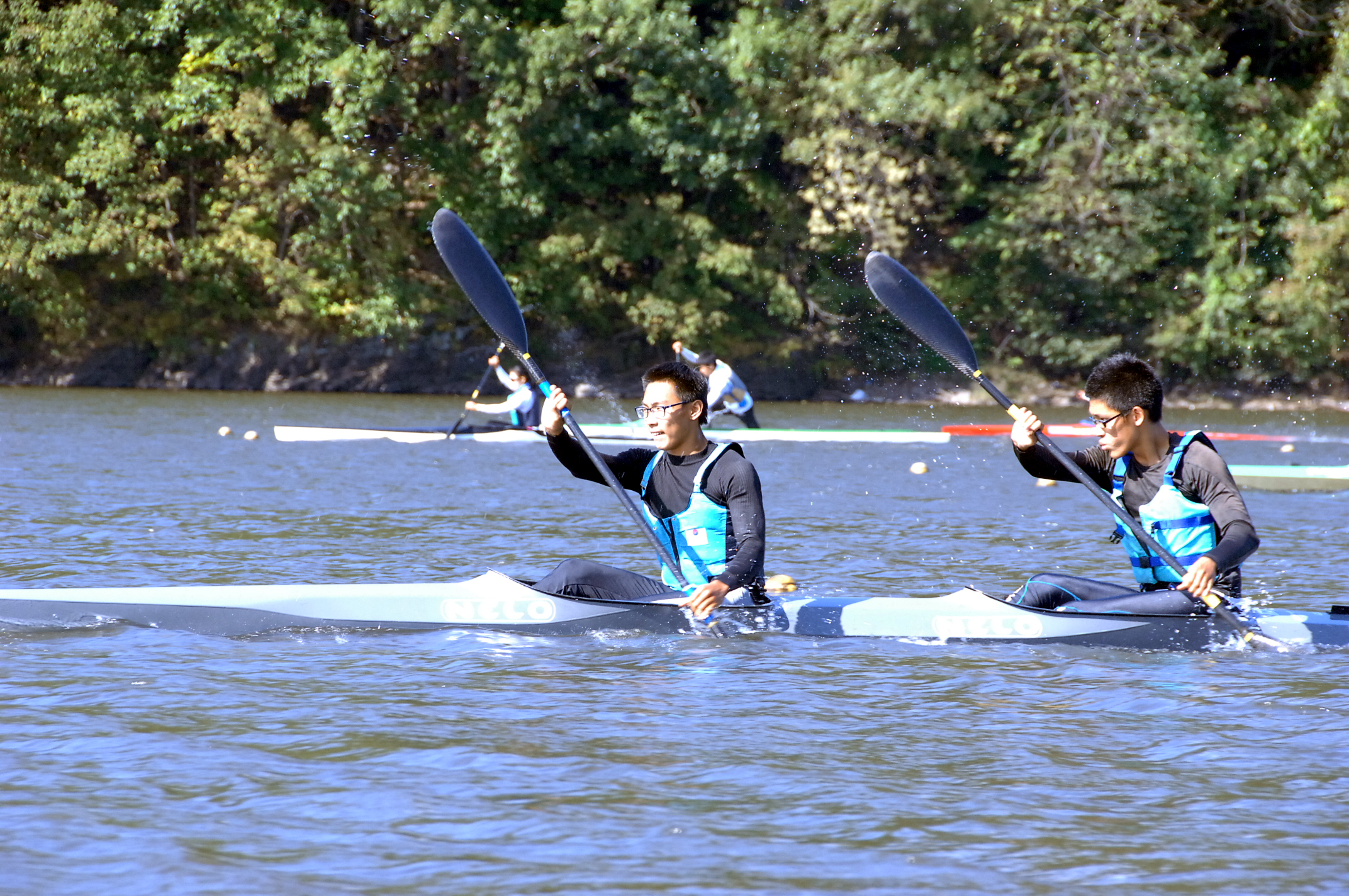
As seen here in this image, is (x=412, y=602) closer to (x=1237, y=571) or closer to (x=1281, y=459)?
(x=1237, y=571)

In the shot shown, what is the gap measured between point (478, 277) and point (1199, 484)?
10.6 ft

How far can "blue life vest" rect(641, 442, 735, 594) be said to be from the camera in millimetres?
5508

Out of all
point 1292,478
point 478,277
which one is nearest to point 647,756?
point 478,277

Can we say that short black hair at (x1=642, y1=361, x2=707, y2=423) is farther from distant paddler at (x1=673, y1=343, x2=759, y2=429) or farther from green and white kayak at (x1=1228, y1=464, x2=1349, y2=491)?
distant paddler at (x1=673, y1=343, x2=759, y2=429)

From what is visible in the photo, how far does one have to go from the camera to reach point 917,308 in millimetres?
6727

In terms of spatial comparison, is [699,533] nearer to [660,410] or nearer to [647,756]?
[660,410]

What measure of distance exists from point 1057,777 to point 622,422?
18.0m

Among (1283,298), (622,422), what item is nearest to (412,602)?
(622,422)

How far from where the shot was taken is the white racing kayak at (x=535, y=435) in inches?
625

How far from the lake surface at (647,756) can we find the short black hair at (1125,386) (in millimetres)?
909

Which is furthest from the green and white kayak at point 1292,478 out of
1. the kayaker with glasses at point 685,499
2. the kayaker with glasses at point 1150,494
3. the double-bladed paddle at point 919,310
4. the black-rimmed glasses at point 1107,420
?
the kayaker with glasses at point 685,499

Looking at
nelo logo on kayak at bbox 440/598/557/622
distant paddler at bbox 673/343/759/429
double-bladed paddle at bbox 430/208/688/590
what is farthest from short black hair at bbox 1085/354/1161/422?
distant paddler at bbox 673/343/759/429

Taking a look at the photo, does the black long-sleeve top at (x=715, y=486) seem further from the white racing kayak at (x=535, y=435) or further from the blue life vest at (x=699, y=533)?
the white racing kayak at (x=535, y=435)

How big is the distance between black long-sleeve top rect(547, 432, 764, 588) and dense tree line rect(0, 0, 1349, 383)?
→ 868 inches
